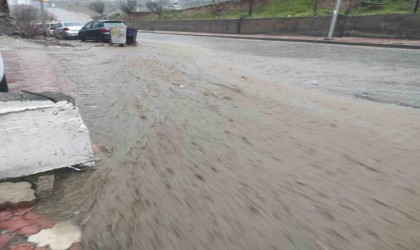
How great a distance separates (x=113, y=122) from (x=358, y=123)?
3538 millimetres

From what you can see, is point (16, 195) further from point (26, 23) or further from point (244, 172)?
point (26, 23)

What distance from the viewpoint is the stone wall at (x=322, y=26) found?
60.7 ft

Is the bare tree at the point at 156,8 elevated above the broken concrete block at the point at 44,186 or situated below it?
above

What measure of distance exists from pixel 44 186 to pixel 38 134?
1.42 ft

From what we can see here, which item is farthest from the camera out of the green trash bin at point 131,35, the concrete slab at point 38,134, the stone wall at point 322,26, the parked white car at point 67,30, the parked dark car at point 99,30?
the parked white car at point 67,30

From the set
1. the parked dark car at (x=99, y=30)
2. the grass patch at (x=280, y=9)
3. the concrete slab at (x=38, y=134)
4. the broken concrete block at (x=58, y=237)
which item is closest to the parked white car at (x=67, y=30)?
the parked dark car at (x=99, y=30)

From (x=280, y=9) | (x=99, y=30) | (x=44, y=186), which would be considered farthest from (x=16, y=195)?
(x=280, y=9)

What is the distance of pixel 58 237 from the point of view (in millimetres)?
2129

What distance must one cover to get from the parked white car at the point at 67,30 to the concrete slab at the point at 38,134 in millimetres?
23028

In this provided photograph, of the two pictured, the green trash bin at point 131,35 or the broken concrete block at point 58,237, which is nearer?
the broken concrete block at point 58,237

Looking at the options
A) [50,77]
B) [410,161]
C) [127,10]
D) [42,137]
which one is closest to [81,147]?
[42,137]

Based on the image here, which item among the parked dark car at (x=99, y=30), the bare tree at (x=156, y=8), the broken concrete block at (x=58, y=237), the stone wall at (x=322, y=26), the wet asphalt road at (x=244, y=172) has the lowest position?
the broken concrete block at (x=58, y=237)

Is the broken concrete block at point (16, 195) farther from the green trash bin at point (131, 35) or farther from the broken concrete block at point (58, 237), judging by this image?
the green trash bin at point (131, 35)

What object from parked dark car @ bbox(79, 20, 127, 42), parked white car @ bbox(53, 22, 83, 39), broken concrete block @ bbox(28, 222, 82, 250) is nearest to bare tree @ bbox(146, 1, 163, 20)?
parked white car @ bbox(53, 22, 83, 39)
